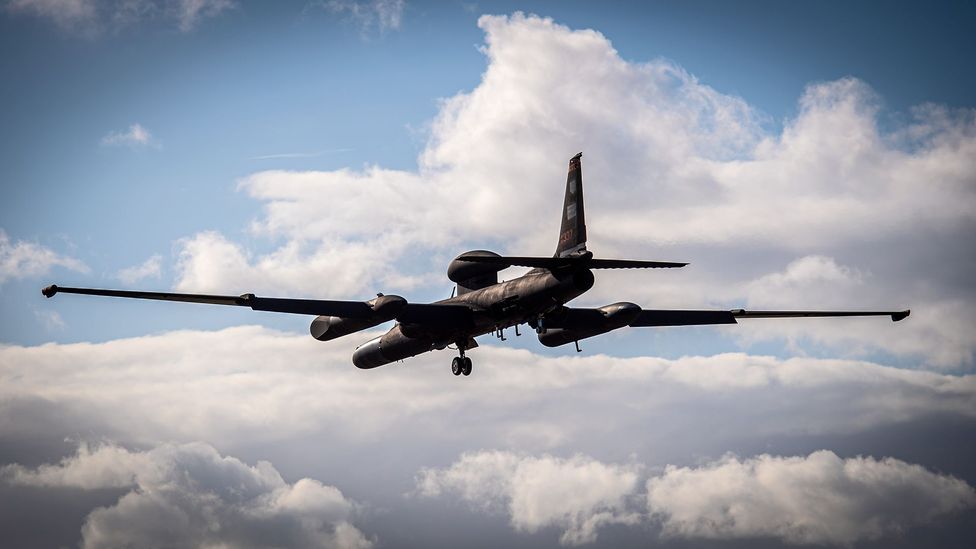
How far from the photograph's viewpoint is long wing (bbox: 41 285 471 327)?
45031 millimetres

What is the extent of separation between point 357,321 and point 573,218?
12098 millimetres

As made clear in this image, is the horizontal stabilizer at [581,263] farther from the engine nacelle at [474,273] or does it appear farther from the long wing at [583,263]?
the engine nacelle at [474,273]

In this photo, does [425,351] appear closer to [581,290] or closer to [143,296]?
[581,290]

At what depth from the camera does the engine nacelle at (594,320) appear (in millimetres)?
50406

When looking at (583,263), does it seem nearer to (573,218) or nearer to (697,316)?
(573,218)

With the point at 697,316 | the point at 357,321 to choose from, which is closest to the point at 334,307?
the point at 357,321

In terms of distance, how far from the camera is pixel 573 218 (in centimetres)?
4584

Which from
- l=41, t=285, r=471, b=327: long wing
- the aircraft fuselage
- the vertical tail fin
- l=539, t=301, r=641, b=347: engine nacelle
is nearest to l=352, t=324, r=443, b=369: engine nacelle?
the aircraft fuselage

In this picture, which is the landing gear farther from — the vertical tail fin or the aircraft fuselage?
the vertical tail fin

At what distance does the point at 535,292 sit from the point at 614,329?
799cm

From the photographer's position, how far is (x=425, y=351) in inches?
2133

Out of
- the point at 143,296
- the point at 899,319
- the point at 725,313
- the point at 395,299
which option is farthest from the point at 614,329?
the point at 143,296

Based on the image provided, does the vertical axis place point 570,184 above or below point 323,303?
above

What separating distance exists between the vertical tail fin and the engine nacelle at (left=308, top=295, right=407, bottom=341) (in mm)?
8153
